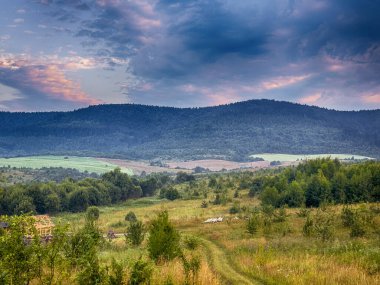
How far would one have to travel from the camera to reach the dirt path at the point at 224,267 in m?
17.6

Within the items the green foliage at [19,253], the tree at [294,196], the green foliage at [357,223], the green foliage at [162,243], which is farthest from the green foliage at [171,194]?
the green foliage at [19,253]

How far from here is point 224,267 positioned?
2105 centimetres

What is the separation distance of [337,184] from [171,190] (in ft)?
204

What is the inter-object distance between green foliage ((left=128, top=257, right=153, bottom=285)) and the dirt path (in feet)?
20.6

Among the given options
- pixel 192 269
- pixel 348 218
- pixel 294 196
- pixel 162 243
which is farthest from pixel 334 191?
pixel 192 269

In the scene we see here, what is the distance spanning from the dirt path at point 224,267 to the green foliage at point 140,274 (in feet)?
20.6

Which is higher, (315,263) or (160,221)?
(160,221)

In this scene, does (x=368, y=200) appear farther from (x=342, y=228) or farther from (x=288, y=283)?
(x=288, y=283)

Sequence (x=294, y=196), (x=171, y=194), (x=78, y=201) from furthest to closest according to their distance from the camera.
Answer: (x=171, y=194) → (x=78, y=201) → (x=294, y=196)

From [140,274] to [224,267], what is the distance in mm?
9861

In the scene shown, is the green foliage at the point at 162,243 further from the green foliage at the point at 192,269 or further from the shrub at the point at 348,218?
the shrub at the point at 348,218

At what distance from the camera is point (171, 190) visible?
119 metres

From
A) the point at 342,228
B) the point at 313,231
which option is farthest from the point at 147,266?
the point at 342,228

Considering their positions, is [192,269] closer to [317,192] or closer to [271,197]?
[271,197]
